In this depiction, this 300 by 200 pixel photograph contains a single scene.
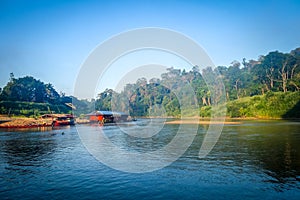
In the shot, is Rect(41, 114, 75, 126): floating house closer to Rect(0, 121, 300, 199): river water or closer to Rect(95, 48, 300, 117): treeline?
Rect(0, 121, 300, 199): river water

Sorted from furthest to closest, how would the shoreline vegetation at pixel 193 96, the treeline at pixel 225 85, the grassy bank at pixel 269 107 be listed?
1. the treeline at pixel 225 85
2. the shoreline vegetation at pixel 193 96
3. the grassy bank at pixel 269 107

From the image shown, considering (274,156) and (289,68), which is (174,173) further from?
(289,68)

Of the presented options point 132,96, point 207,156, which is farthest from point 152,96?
point 207,156

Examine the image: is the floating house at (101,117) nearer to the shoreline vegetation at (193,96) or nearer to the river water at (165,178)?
the shoreline vegetation at (193,96)

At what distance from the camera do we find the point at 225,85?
89.2 metres

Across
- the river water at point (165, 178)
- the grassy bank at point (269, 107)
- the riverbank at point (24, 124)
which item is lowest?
the river water at point (165, 178)

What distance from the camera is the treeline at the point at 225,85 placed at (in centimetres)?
7206

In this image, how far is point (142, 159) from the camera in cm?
1491

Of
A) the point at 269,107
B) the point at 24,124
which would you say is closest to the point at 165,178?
the point at 24,124

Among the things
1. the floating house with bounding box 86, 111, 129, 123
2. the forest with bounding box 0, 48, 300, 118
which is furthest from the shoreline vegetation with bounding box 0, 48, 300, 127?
the floating house with bounding box 86, 111, 129, 123

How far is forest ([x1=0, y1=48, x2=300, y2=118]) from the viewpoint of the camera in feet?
199

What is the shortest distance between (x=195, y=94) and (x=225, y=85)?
12116 millimetres

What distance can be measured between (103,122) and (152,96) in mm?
59915

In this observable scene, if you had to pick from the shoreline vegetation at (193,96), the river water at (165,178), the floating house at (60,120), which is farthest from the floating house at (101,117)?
the river water at (165,178)
